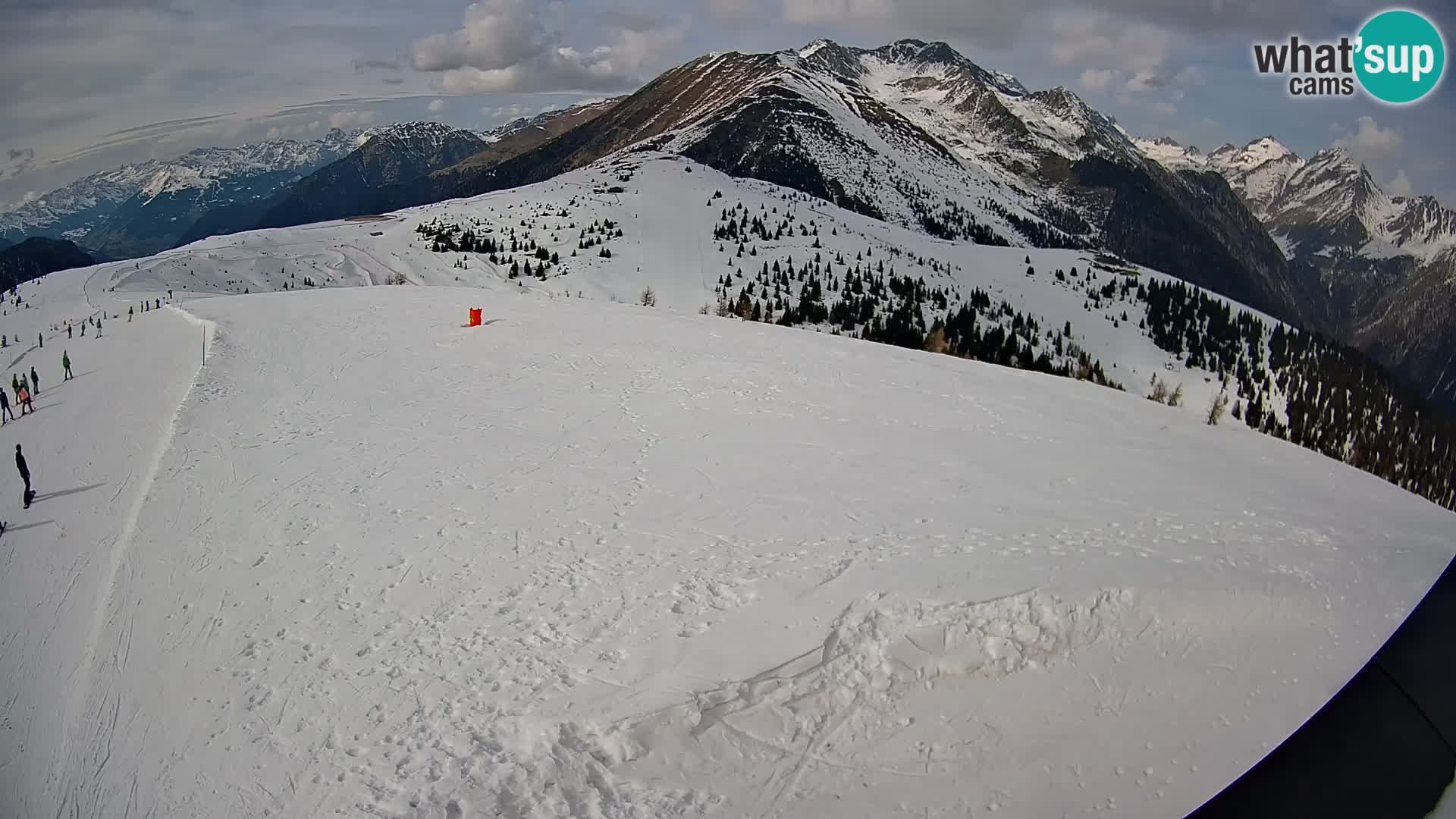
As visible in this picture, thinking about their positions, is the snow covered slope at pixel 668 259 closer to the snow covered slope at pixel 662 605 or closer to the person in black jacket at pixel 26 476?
the snow covered slope at pixel 662 605

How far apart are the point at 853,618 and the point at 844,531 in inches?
89.2

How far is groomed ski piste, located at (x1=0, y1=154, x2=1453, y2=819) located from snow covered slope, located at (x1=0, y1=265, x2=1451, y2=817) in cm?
5

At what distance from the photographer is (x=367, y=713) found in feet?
25.1

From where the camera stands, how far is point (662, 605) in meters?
9.48

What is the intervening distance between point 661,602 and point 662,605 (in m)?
0.06

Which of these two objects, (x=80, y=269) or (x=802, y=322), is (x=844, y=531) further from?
(x=80, y=269)

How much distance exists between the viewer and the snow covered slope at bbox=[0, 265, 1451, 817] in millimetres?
7430

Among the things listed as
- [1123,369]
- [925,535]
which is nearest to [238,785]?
[925,535]

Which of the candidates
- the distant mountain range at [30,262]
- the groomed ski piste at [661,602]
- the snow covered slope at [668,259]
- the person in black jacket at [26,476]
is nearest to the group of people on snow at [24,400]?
the person in black jacket at [26,476]

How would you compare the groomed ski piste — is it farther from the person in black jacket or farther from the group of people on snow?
the group of people on snow

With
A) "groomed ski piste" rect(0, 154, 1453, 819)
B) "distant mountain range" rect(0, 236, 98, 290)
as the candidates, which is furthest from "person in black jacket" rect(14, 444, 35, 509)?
"distant mountain range" rect(0, 236, 98, 290)

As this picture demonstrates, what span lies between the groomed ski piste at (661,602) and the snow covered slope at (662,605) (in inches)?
1.9

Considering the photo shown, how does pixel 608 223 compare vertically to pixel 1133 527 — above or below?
above

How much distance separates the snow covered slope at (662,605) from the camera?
7.43 metres
